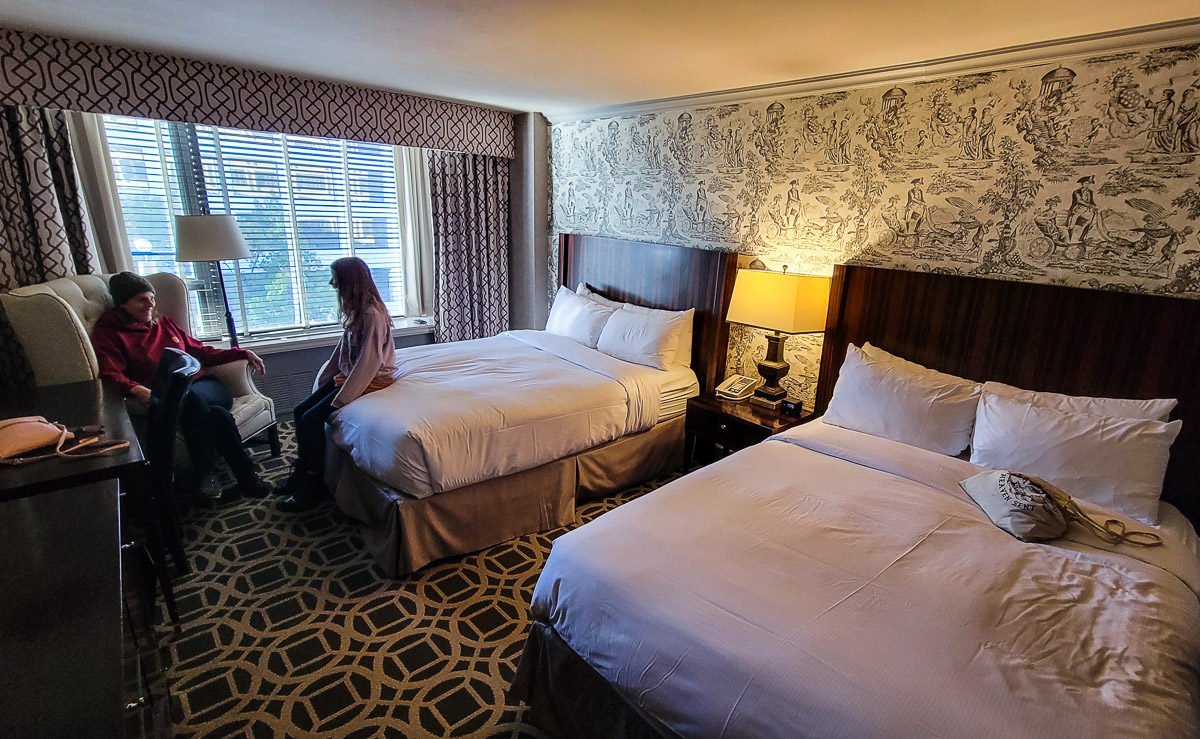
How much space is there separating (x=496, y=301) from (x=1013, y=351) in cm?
367

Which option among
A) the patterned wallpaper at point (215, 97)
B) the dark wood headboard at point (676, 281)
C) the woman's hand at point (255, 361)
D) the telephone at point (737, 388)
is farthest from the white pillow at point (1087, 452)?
the patterned wallpaper at point (215, 97)

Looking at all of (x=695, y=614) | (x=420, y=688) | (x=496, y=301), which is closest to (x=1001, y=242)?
(x=695, y=614)

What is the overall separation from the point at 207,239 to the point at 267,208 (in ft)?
2.75

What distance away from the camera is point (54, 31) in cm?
255

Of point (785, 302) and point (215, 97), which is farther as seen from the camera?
point (215, 97)

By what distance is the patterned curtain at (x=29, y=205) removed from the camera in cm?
282

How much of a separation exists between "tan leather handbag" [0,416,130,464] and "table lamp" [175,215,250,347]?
169cm

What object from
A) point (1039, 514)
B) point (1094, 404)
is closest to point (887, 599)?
point (1039, 514)

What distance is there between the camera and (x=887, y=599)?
142 cm

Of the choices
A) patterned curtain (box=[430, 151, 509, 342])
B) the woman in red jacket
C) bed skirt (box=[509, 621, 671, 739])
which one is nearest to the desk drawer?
bed skirt (box=[509, 621, 671, 739])

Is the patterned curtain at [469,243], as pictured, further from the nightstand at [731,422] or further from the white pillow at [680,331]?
the nightstand at [731,422]

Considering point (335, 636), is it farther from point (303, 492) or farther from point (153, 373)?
point (153, 373)

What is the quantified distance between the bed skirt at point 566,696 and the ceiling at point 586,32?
6.87 feet

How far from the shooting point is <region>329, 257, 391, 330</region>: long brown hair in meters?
2.71
